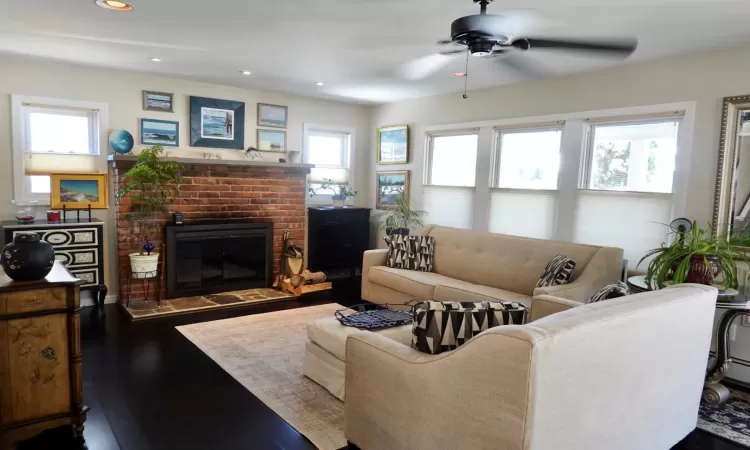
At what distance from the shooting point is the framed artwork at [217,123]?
212 inches

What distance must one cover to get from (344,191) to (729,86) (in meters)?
4.43

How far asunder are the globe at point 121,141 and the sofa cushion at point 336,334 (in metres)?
3.12

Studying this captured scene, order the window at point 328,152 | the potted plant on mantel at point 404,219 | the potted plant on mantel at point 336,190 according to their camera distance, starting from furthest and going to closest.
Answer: the potted plant on mantel at point 336,190
the window at point 328,152
the potted plant on mantel at point 404,219

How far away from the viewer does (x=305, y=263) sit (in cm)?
626

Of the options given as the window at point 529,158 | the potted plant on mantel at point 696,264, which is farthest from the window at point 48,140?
the potted plant on mantel at point 696,264

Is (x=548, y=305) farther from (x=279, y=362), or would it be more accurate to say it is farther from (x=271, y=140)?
(x=271, y=140)

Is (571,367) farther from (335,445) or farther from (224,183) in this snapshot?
(224,183)

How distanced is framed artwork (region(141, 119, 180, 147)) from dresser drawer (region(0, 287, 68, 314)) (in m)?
3.26

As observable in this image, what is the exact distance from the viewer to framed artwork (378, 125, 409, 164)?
627 cm

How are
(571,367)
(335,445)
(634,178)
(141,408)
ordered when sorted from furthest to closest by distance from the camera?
1. (634,178)
2. (141,408)
3. (335,445)
4. (571,367)

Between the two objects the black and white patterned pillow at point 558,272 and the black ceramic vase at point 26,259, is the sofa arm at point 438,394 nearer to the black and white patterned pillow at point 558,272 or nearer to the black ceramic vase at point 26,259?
the black ceramic vase at point 26,259

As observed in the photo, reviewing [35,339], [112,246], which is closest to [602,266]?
[35,339]

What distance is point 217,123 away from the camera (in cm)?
555

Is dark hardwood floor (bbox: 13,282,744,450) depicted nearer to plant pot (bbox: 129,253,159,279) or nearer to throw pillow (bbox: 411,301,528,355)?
plant pot (bbox: 129,253,159,279)
